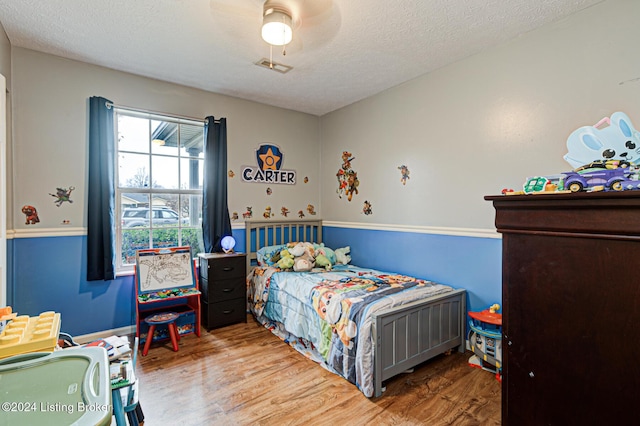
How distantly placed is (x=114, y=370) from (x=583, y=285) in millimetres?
1922

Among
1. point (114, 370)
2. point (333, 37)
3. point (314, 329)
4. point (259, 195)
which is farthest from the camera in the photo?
point (259, 195)

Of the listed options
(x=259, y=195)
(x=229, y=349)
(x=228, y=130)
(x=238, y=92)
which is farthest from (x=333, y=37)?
(x=229, y=349)

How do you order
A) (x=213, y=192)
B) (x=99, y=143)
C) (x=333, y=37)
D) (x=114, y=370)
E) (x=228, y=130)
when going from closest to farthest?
(x=114, y=370) < (x=333, y=37) < (x=99, y=143) < (x=213, y=192) < (x=228, y=130)

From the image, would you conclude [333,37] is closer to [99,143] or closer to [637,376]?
[99,143]

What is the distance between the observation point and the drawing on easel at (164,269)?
2.95 meters

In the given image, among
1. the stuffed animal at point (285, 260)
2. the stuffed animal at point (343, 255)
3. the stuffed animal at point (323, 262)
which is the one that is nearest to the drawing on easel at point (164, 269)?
the stuffed animal at point (285, 260)

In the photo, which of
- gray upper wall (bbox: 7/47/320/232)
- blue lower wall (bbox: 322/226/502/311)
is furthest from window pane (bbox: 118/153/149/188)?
blue lower wall (bbox: 322/226/502/311)

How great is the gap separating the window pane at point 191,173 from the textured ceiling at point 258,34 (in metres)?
0.83

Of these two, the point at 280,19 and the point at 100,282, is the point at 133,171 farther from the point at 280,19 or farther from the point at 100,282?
the point at 280,19

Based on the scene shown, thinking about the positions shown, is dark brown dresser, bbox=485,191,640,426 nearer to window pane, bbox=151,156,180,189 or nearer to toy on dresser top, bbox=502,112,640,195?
→ toy on dresser top, bbox=502,112,640,195

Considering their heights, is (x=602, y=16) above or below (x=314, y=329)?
above

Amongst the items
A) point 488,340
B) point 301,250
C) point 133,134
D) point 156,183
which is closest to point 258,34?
point 133,134

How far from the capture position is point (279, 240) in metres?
4.04

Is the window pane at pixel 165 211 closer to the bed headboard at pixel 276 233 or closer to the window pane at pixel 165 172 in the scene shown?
the window pane at pixel 165 172
